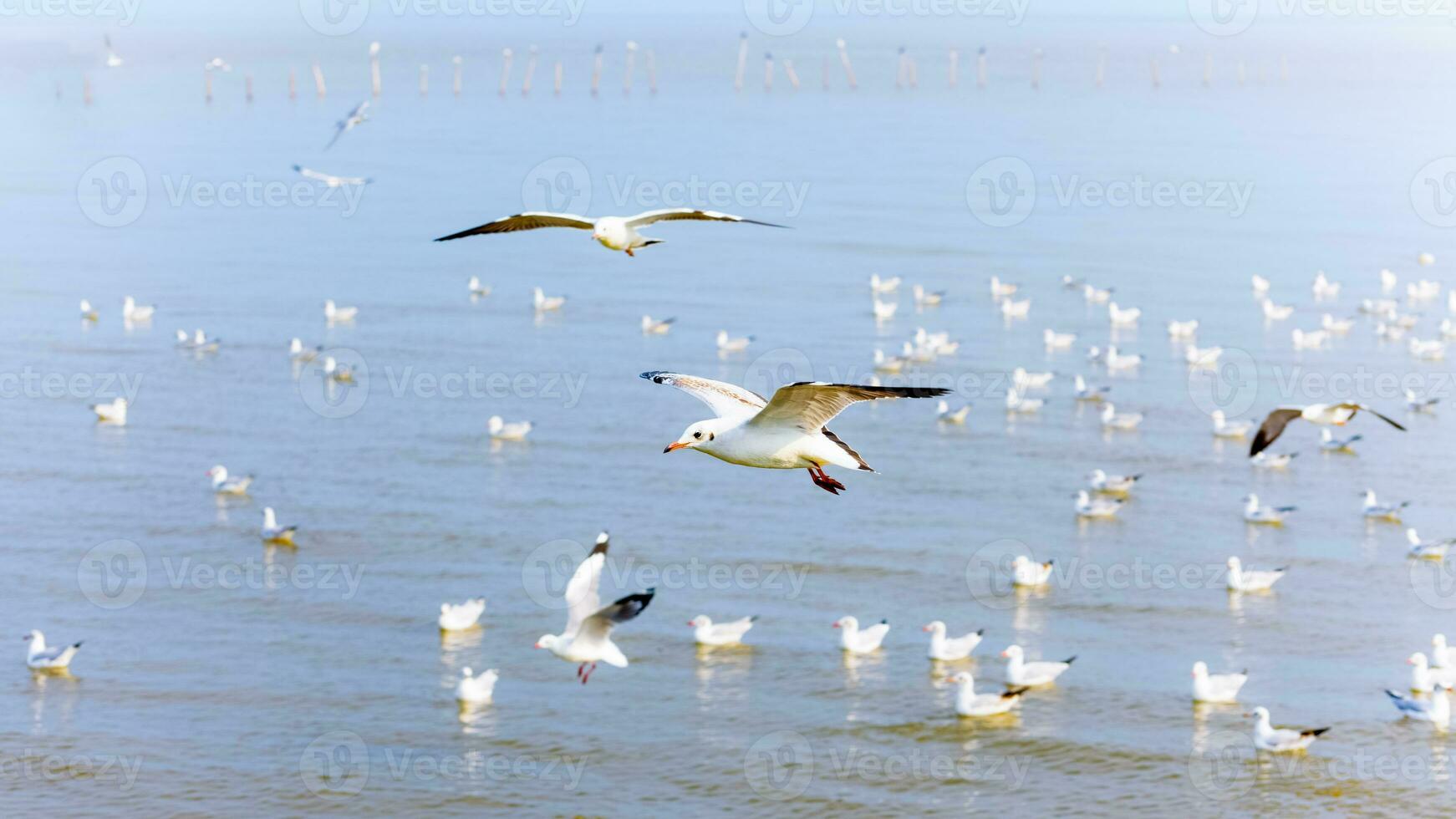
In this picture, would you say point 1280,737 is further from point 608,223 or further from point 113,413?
point 113,413

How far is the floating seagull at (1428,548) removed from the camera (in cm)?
3562

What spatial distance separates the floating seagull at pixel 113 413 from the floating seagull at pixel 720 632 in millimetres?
21224

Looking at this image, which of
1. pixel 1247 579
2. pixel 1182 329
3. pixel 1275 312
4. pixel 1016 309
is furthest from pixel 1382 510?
pixel 1016 309

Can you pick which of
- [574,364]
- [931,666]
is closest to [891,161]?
[574,364]

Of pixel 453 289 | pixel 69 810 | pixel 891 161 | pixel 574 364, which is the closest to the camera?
pixel 69 810

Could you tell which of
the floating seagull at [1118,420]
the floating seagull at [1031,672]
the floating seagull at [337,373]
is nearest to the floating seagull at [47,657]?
the floating seagull at [1031,672]

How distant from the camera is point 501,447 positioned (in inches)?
1711

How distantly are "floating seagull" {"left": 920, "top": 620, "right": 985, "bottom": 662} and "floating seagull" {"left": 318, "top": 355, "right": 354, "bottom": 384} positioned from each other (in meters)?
24.2

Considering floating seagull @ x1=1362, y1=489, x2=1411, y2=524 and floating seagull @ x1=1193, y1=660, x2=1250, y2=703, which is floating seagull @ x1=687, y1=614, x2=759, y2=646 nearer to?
floating seagull @ x1=1193, y1=660, x2=1250, y2=703

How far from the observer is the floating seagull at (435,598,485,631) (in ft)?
104

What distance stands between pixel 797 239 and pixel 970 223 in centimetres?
1055

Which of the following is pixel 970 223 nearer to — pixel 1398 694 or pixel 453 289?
pixel 453 289

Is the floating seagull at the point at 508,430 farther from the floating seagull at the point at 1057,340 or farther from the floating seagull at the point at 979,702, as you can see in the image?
the floating seagull at the point at 979,702

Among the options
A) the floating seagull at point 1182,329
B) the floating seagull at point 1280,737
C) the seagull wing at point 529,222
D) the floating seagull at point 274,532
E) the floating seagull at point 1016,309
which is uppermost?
the floating seagull at point 1016,309
